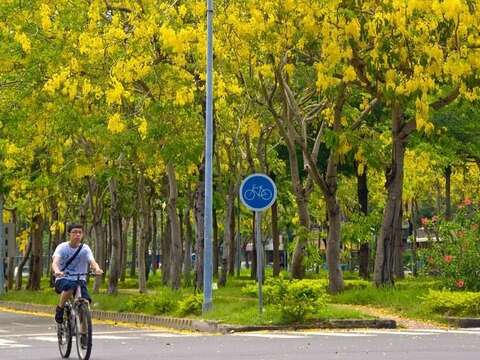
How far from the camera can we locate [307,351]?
52.7ft

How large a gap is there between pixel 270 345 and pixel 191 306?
824 cm

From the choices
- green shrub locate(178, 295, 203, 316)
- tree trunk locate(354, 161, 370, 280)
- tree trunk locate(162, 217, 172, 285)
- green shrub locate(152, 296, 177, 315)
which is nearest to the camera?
green shrub locate(178, 295, 203, 316)

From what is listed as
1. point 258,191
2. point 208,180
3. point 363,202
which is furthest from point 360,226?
point 258,191

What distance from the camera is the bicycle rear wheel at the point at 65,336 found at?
50.8 ft

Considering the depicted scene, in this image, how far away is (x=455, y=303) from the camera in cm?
2303

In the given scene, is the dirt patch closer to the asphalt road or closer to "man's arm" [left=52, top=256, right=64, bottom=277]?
the asphalt road

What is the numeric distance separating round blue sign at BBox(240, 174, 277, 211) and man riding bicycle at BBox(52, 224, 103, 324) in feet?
23.4

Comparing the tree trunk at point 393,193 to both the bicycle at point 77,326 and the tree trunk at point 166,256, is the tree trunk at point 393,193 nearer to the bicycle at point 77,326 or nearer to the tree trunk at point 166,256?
the bicycle at point 77,326

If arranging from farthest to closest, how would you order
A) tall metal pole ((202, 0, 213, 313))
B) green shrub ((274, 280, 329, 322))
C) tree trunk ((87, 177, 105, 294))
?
tree trunk ((87, 177, 105, 294)), tall metal pole ((202, 0, 213, 313)), green shrub ((274, 280, 329, 322))

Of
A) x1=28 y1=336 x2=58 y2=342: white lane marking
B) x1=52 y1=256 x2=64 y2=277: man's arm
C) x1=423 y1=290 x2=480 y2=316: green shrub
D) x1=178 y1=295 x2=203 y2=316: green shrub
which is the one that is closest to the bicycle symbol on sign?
x1=178 y1=295 x2=203 y2=316: green shrub

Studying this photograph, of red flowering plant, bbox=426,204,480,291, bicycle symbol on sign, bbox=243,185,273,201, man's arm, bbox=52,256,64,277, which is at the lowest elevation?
man's arm, bbox=52,256,64,277

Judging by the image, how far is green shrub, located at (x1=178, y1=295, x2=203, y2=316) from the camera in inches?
997

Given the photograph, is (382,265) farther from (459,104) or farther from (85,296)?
(85,296)

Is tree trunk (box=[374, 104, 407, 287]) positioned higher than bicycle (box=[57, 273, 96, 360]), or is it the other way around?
tree trunk (box=[374, 104, 407, 287])
